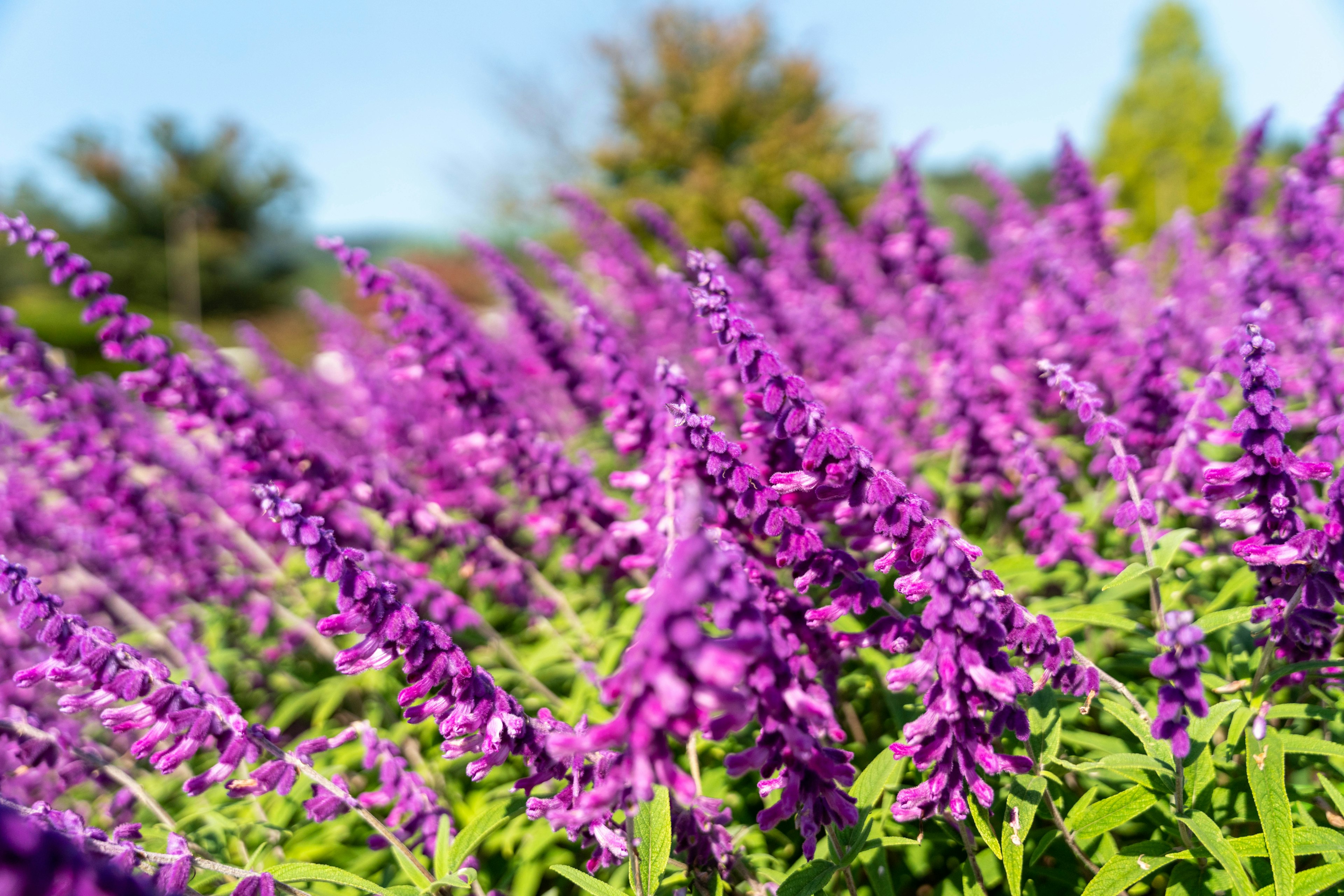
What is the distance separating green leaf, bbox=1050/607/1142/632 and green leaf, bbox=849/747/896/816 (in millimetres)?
833

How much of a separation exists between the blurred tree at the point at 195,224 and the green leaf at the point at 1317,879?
69.1 metres

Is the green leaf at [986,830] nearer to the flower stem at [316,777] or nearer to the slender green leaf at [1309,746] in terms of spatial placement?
the slender green leaf at [1309,746]

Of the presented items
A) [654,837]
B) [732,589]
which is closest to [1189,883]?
[654,837]

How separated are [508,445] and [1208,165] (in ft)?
126

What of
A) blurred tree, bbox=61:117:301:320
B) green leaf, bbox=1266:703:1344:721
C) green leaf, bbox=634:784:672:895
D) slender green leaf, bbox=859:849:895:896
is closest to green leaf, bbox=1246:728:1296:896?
green leaf, bbox=1266:703:1344:721

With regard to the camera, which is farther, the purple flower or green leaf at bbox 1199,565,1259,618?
green leaf at bbox 1199,565,1259,618

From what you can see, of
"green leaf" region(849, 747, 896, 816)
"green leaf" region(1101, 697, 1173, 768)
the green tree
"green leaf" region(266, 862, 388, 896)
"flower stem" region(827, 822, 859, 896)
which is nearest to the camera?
"flower stem" region(827, 822, 859, 896)

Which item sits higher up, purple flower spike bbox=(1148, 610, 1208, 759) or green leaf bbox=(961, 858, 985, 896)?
purple flower spike bbox=(1148, 610, 1208, 759)

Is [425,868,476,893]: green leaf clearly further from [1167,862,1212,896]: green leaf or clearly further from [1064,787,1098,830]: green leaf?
[1167,862,1212,896]: green leaf

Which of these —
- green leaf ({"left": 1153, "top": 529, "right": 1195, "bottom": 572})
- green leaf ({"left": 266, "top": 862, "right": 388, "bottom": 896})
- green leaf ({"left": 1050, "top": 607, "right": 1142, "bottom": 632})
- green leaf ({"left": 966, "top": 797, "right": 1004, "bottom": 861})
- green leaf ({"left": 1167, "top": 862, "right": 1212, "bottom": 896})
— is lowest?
green leaf ({"left": 266, "top": 862, "right": 388, "bottom": 896})

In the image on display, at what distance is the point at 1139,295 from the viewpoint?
25.3 ft

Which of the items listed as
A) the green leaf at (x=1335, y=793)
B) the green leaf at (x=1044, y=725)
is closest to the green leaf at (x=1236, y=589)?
the green leaf at (x=1335, y=793)

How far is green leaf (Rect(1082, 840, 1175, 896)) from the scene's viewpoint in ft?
8.18

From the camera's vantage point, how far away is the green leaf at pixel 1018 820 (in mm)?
2428
